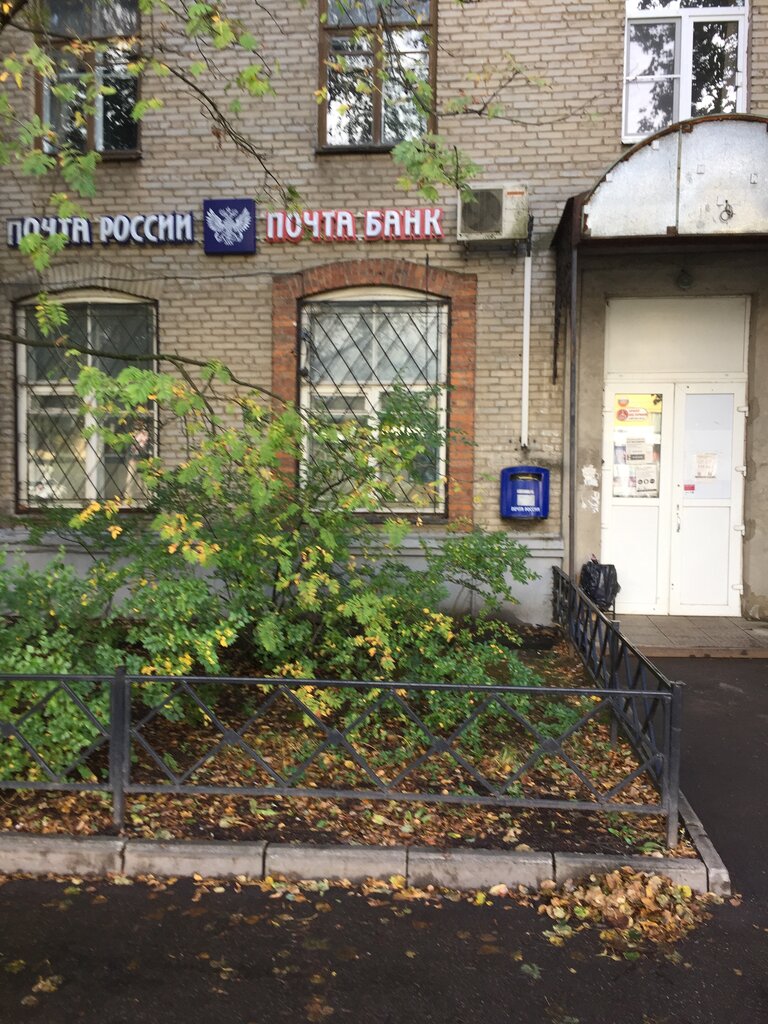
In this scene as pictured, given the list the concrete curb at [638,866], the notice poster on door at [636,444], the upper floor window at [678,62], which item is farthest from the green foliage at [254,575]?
the upper floor window at [678,62]

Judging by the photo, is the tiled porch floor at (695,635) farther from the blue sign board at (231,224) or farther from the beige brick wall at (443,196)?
the blue sign board at (231,224)

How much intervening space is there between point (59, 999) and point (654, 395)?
23.5 ft

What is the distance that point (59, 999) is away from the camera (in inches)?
105

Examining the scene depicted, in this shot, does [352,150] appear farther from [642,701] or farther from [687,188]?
[642,701]

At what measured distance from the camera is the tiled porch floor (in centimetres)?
671

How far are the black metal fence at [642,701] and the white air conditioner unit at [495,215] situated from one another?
3.63m

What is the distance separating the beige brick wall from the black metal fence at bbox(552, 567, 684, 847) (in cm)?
248

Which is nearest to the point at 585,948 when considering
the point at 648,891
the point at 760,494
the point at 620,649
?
the point at 648,891

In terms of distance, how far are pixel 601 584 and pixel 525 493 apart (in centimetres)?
117

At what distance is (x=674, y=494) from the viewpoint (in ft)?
25.8

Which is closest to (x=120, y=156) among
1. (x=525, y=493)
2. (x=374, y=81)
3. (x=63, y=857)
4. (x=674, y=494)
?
(x=374, y=81)

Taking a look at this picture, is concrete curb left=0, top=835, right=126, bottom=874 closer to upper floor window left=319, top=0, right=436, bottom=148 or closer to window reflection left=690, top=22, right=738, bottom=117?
upper floor window left=319, top=0, right=436, bottom=148

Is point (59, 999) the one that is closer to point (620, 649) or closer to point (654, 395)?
point (620, 649)

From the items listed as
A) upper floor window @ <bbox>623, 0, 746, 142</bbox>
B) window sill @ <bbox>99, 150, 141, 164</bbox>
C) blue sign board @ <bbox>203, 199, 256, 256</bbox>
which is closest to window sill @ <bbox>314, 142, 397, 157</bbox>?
blue sign board @ <bbox>203, 199, 256, 256</bbox>
